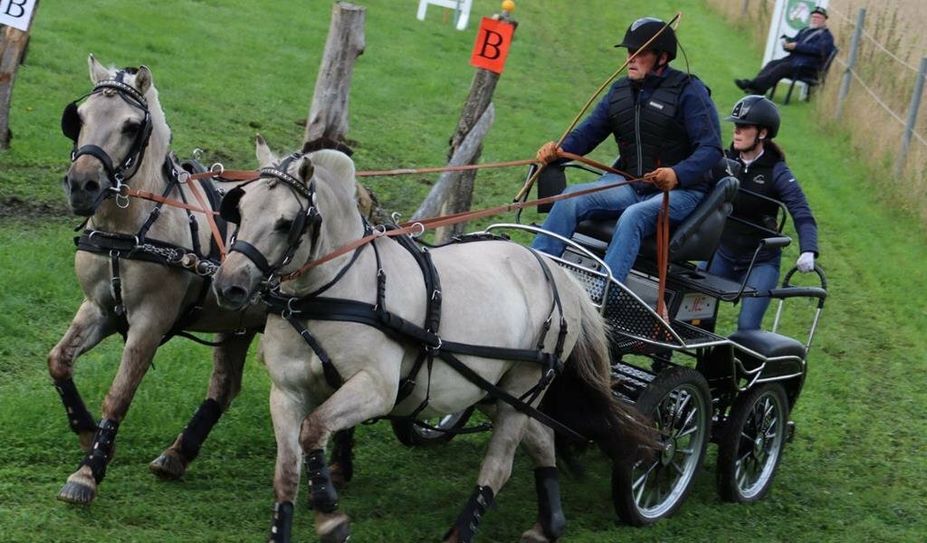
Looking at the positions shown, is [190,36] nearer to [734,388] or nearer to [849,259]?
[849,259]

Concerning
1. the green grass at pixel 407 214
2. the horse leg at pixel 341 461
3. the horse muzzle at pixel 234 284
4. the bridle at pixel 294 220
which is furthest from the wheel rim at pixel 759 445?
the horse muzzle at pixel 234 284

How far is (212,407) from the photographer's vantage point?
243 inches

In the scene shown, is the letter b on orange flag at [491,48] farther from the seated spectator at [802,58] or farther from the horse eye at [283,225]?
the seated spectator at [802,58]

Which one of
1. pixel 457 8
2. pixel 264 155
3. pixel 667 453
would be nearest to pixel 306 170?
pixel 264 155

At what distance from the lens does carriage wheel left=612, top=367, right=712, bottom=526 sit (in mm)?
6148

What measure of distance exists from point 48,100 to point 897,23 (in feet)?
39.1

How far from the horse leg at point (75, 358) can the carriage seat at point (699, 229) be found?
103 inches

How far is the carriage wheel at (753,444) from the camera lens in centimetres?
677

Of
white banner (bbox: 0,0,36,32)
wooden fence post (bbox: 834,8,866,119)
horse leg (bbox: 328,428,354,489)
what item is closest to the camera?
horse leg (bbox: 328,428,354,489)

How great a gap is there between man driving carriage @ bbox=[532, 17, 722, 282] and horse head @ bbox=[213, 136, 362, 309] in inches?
80.9

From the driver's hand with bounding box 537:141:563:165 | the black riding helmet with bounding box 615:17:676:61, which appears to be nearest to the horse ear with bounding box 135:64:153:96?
the driver's hand with bounding box 537:141:563:165

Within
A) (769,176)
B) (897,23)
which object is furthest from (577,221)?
(897,23)

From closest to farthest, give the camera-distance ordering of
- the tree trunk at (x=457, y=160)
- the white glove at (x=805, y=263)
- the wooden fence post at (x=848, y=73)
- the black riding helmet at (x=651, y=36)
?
the black riding helmet at (x=651, y=36) → the white glove at (x=805, y=263) → the tree trunk at (x=457, y=160) → the wooden fence post at (x=848, y=73)

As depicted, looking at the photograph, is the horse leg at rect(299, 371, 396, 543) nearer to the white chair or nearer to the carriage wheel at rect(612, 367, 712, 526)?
the carriage wheel at rect(612, 367, 712, 526)
